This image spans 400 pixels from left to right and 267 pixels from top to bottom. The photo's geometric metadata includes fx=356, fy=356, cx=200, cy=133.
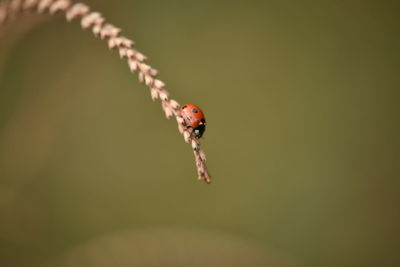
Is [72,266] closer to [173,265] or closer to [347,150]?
[173,265]

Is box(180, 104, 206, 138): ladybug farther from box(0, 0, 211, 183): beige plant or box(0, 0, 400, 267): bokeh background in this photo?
box(0, 0, 400, 267): bokeh background

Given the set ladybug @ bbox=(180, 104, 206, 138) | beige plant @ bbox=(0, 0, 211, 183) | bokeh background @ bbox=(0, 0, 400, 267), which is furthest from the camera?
bokeh background @ bbox=(0, 0, 400, 267)

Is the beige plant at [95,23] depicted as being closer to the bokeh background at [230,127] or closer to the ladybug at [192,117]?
the ladybug at [192,117]

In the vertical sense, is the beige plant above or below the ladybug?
below

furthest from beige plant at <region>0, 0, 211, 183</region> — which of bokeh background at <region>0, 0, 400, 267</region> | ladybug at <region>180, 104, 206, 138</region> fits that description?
bokeh background at <region>0, 0, 400, 267</region>

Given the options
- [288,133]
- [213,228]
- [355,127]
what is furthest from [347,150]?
[213,228]

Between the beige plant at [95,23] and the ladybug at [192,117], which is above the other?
the ladybug at [192,117]

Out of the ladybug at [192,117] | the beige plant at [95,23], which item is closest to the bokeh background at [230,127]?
the ladybug at [192,117]

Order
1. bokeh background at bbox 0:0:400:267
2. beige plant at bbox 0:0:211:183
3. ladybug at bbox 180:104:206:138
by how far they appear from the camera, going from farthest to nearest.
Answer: bokeh background at bbox 0:0:400:267, ladybug at bbox 180:104:206:138, beige plant at bbox 0:0:211:183

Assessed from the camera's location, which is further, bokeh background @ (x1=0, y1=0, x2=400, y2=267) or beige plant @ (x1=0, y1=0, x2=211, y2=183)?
bokeh background @ (x1=0, y1=0, x2=400, y2=267)
